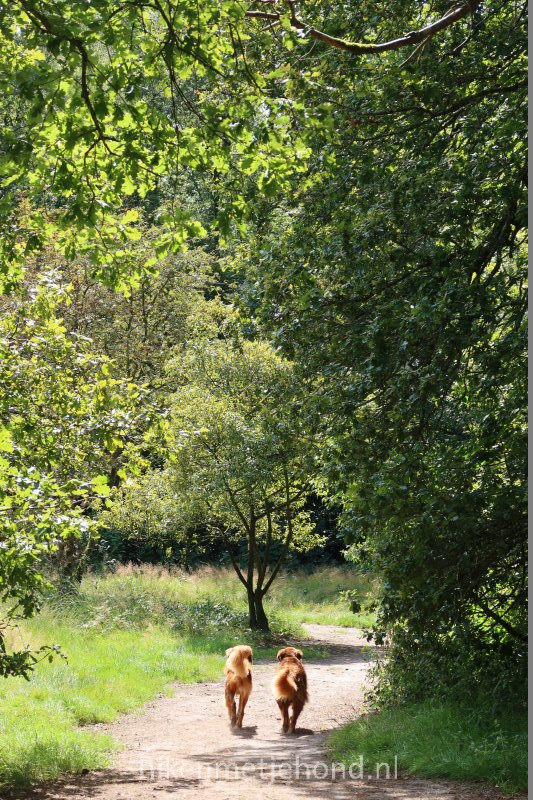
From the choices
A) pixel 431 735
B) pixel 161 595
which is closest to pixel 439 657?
pixel 431 735

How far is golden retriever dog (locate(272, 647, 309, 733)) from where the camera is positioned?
34.0ft

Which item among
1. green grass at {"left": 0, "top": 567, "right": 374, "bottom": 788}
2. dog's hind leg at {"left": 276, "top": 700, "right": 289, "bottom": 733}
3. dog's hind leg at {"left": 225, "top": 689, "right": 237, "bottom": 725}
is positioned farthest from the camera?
dog's hind leg at {"left": 225, "top": 689, "right": 237, "bottom": 725}

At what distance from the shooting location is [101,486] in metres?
7.47

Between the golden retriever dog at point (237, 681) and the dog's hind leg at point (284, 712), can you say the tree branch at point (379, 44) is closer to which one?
the golden retriever dog at point (237, 681)

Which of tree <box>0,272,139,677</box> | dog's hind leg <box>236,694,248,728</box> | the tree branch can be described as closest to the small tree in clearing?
dog's hind leg <box>236,694,248,728</box>

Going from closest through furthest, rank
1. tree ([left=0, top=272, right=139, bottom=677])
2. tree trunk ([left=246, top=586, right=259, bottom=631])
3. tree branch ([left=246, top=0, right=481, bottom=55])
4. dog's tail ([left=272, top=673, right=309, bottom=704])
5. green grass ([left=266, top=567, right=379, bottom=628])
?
tree branch ([left=246, top=0, right=481, bottom=55]) → tree ([left=0, top=272, right=139, bottom=677]) → dog's tail ([left=272, top=673, right=309, bottom=704]) → tree trunk ([left=246, top=586, right=259, bottom=631]) → green grass ([left=266, top=567, right=379, bottom=628])

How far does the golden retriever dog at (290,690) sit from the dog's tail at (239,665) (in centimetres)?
41

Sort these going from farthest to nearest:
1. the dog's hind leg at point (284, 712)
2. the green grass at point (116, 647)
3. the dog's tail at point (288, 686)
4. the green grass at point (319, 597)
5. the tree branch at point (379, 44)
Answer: the green grass at point (319, 597), the dog's hind leg at point (284, 712), the dog's tail at point (288, 686), the green grass at point (116, 647), the tree branch at point (379, 44)

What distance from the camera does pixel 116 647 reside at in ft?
53.0

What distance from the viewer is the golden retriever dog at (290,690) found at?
34.0ft

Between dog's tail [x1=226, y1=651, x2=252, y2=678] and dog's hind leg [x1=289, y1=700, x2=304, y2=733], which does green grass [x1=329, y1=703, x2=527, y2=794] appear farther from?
dog's tail [x1=226, y1=651, x2=252, y2=678]

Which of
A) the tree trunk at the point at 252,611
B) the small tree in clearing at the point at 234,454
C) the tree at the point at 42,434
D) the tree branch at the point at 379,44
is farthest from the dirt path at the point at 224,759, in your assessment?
the tree trunk at the point at 252,611

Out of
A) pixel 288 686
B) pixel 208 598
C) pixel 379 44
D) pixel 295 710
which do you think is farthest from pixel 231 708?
pixel 208 598

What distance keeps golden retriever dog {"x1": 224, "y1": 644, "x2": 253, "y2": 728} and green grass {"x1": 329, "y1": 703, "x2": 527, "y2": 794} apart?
1300mm
